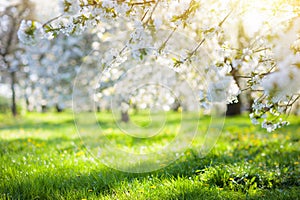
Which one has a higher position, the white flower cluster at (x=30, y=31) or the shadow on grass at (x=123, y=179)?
the white flower cluster at (x=30, y=31)

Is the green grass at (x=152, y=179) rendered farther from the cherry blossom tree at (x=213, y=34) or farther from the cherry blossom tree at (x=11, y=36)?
the cherry blossom tree at (x=11, y=36)

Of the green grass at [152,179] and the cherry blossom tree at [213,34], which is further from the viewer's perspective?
the green grass at [152,179]

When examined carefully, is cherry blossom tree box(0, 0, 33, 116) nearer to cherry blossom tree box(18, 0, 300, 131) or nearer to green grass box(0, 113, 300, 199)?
green grass box(0, 113, 300, 199)

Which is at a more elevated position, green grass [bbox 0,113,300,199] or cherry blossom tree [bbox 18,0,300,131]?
cherry blossom tree [bbox 18,0,300,131]

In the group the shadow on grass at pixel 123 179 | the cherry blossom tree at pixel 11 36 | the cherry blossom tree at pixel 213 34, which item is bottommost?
the shadow on grass at pixel 123 179

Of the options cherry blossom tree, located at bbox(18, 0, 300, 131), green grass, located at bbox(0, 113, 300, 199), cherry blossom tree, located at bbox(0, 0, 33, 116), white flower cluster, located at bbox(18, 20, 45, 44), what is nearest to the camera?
cherry blossom tree, located at bbox(18, 0, 300, 131)

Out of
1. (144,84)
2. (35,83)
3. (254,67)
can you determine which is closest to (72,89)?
(35,83)

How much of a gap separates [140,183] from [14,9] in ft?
44.9

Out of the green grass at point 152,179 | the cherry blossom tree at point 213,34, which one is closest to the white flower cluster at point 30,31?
the cherry blossom tree at point 213,34

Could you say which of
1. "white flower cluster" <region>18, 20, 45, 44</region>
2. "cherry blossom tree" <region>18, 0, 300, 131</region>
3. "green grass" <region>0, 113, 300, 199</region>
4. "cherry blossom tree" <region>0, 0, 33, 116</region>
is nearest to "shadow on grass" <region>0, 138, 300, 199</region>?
"green grass" <region>0, 113, 300, 199</region>

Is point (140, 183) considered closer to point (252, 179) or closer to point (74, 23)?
point (252, 179)

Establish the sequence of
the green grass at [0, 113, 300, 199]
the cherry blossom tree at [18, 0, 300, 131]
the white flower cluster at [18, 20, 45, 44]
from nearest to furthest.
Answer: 1. the cherry blossom tree at [18, 0, 300, 131]
2. the white flower cluster at [18, 20, 45, 44]
3. the green grass at [0, 113, 300, 199]

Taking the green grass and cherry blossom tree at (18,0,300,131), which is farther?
the green grass

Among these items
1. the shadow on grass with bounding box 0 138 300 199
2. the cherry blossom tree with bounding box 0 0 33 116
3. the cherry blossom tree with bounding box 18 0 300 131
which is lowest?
the shadow on grass with bounding box 0 138 300 199
